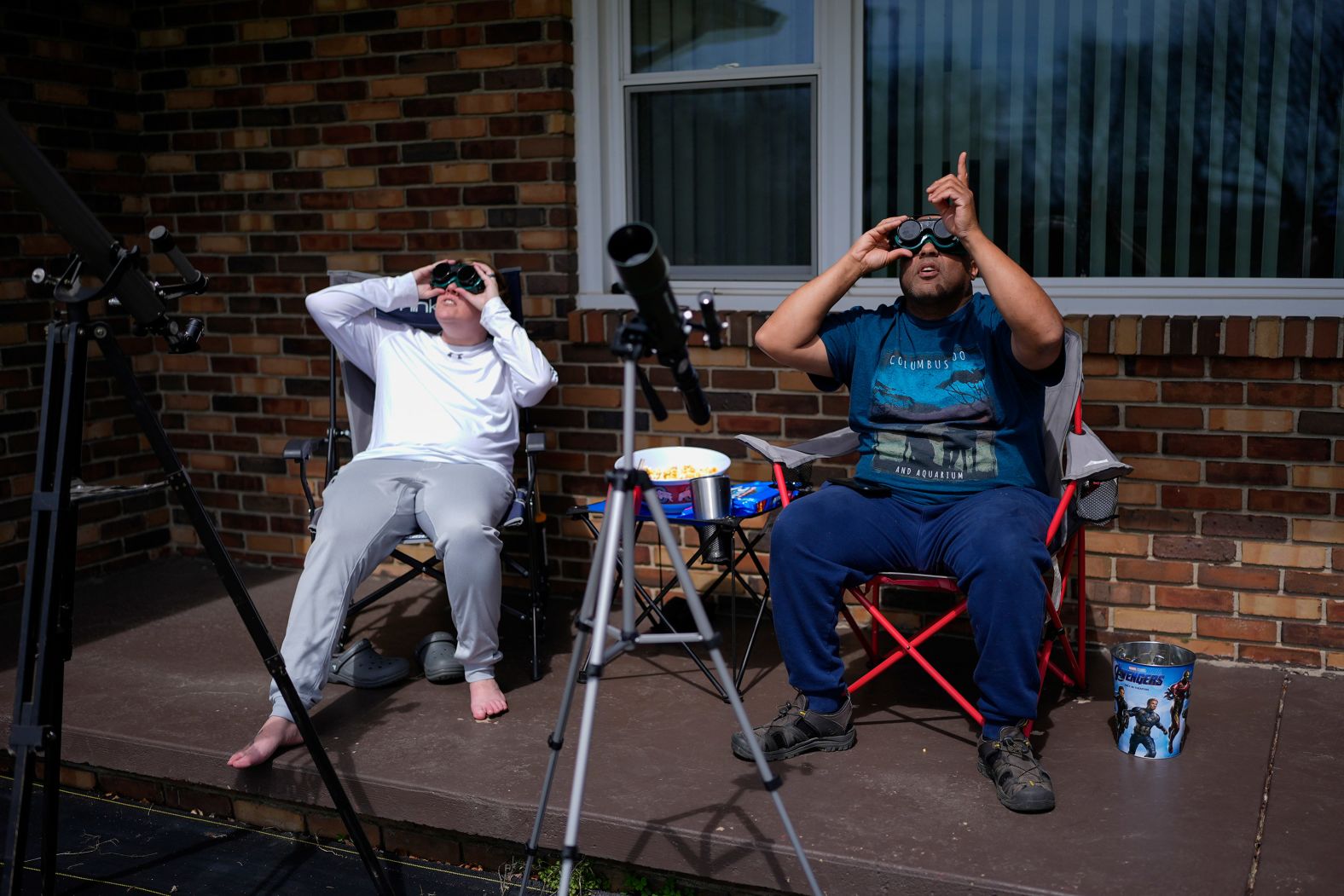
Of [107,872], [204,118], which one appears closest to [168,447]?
[107,872]

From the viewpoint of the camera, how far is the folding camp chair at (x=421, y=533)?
11.4 feet

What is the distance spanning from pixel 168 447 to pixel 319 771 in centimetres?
77

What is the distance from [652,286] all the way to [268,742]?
1585mm

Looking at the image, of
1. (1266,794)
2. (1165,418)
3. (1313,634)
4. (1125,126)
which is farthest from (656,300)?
(1313,634)

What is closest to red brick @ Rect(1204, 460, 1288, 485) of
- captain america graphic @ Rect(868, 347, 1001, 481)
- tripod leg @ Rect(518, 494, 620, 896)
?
captain america graphic @ Rect(868, 347, 1001, 481)

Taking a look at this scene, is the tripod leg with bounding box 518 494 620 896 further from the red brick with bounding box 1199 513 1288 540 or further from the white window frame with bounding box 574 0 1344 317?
the red brick with bounding box 1199 513 1288 540

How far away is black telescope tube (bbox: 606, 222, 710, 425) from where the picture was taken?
6.75 feet

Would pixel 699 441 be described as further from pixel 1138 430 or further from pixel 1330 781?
pixel 1330 781

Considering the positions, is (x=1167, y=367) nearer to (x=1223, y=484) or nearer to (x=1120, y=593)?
(x=1223, y=484)

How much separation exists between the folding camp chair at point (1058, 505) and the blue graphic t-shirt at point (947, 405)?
66mm

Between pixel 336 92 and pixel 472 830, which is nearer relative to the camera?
pixel 472 830

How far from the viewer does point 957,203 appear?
2965mm

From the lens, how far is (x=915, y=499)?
310 cm

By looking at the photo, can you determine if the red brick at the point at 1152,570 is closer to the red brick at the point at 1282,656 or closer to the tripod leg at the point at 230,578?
the red brick at the point at 1282,656
